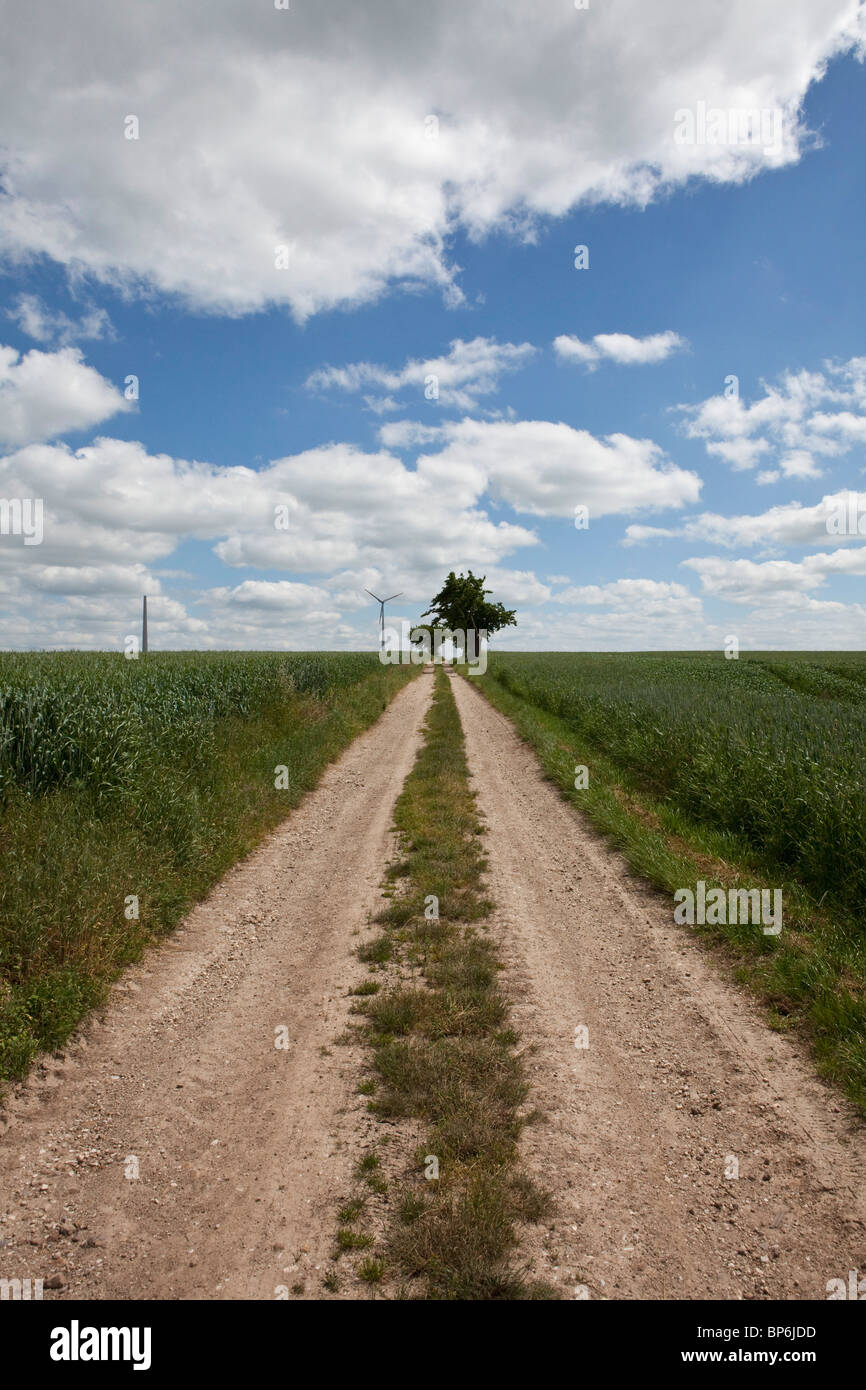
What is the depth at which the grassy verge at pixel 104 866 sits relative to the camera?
5.02 m

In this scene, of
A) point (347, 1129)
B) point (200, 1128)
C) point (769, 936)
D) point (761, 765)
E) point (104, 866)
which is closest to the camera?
point (347, 1129)

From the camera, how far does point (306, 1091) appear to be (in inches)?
171

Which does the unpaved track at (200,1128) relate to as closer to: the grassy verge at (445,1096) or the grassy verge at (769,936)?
the grassy verge at (445,1096)

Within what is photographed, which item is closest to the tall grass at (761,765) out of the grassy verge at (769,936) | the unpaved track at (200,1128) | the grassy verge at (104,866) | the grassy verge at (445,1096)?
the grassy verge at (769,936)

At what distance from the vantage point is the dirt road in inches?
124

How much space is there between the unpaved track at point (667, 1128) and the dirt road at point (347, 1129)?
0.01 meters

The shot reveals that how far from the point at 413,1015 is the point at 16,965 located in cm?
295

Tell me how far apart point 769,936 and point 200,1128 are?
4.96 metres

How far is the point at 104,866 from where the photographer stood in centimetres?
650

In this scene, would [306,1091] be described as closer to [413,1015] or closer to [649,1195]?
[413,1015]

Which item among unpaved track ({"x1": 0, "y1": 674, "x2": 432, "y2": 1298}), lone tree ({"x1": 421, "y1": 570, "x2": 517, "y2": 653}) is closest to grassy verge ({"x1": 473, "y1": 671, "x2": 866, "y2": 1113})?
unpaved track ({"x1": 0, "y1": 674, "x2": 432, "y2": 1298})

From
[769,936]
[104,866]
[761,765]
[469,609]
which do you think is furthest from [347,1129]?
[469,609]

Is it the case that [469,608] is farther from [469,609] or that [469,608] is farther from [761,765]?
[761,765]

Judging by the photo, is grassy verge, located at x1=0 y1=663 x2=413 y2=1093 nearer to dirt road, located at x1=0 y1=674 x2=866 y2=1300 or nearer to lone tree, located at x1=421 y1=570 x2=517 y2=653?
dirt road, located at x1=0 y1=674 x2=866 y2=1300
